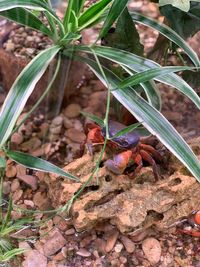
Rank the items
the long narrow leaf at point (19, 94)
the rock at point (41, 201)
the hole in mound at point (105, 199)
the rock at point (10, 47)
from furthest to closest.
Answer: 1. the rock at point (10, 47)
2. the rock at point (41, 201)
3. the hole in mound at point (105, 199)
4. the long narrow leaf at point (19, 94)

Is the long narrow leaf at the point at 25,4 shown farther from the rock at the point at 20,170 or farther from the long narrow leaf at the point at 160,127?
the rock at the point at 20,170

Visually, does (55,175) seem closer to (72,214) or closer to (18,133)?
(72,214)

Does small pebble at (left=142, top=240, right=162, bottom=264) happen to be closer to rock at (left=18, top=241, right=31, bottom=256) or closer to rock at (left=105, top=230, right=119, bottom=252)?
rock at (left=105, top=230, right=119, bottom=252)

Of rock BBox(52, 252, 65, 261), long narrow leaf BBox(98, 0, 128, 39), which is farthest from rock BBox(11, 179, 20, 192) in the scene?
long narrow leaf BBox(98, 0, 128, 39)

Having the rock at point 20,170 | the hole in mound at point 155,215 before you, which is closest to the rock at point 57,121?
the rock at point 20,170

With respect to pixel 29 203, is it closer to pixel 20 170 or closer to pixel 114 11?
pixel 20 170

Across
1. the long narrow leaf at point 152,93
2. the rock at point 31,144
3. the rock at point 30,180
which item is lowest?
the rock at point 30,180

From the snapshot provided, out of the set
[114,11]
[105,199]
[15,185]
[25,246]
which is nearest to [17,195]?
[15,185]

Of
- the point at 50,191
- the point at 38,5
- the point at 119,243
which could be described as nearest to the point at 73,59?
the point at 38,5
